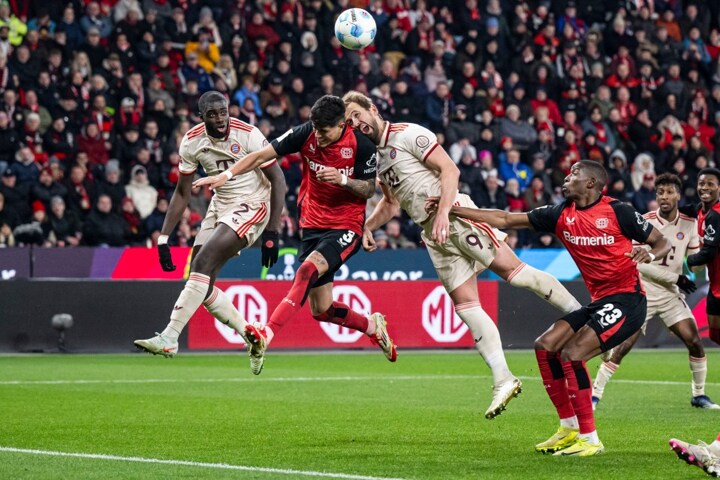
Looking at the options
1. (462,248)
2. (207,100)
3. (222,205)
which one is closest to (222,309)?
(222,205)

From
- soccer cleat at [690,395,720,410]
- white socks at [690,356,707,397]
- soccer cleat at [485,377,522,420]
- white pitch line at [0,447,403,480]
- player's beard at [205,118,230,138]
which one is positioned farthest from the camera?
white socks at [690,356,707,397]

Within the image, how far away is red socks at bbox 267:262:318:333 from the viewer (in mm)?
10812

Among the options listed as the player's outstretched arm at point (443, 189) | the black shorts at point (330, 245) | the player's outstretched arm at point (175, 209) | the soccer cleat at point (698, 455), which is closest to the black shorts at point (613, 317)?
the player's outstretched arm at point (443, 189)

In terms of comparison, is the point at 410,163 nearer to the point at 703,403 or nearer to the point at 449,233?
the point at 449,233

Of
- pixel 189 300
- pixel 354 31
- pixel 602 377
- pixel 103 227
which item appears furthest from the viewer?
pixel 103 227

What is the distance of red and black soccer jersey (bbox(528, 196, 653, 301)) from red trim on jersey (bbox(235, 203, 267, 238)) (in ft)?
11.8

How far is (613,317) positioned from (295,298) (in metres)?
2.83

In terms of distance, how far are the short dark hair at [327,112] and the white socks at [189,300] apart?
2140 mm

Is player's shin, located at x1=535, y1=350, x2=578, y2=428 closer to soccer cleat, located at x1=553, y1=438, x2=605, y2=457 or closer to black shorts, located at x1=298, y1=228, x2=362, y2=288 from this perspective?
soccer cleat, located at x1=553, y1=438, x2=605, y2=457

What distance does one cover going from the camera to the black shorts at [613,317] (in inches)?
365

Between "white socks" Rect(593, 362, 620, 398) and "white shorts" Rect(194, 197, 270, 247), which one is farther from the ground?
"white shorts" Rect(194, 197, 270, 247)

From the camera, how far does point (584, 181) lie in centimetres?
931

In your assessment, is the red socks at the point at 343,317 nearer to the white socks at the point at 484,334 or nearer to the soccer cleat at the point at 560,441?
the white socks at the point at 484,334

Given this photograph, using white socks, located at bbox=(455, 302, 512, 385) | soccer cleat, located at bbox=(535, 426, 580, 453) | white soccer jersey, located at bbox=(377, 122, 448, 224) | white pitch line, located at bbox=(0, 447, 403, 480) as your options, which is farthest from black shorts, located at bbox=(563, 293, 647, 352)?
white pitch line, located at bbox=(0, 447, 403, 480)
